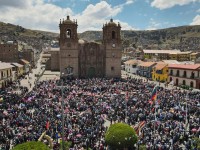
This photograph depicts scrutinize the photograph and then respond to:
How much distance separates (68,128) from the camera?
2306 centimetres

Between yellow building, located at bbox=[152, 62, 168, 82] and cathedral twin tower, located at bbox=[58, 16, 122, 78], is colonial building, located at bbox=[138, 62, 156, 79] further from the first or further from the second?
cathedral twin tower, located at bbox=[58, 16, 122, 78]

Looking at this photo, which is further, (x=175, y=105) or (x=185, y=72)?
(x=185, y=72)

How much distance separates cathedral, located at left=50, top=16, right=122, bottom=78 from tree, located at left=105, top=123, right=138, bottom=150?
41.7 metres

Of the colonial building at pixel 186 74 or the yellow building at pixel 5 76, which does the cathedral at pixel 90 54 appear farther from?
the colonial building at pixel 186 74

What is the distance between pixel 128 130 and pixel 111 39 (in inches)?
1726

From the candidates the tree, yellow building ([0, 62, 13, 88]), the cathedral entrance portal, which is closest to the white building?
the cathedral entrance portal

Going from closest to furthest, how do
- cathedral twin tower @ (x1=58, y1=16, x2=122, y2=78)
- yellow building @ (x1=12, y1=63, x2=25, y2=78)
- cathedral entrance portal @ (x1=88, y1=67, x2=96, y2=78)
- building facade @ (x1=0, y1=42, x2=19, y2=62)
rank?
cathedral twin tower @ (x1=58, y1=16, x2=122, y2=78)
cathedral entrance portal @ (x1=88, y1=67, x2=96, y2=78)
yellow building @ (x1=12, y1=63, x2=25, y2=78)
building facade @ (x1=0, y1=42, x2=19, y2=62)

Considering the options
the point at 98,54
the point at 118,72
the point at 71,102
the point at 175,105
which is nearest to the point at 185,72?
the point at 118,72

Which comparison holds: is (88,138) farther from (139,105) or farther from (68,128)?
(139,105)

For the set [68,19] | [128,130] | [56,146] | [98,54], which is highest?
[68,19]

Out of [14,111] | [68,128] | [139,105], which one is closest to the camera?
[68,128]

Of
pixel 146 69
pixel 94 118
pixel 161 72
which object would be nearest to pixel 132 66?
pixel 146 69

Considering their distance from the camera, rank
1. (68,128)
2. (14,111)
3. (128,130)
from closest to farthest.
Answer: (128,130), (68,128), (14,111)

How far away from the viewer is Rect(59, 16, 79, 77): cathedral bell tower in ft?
194
